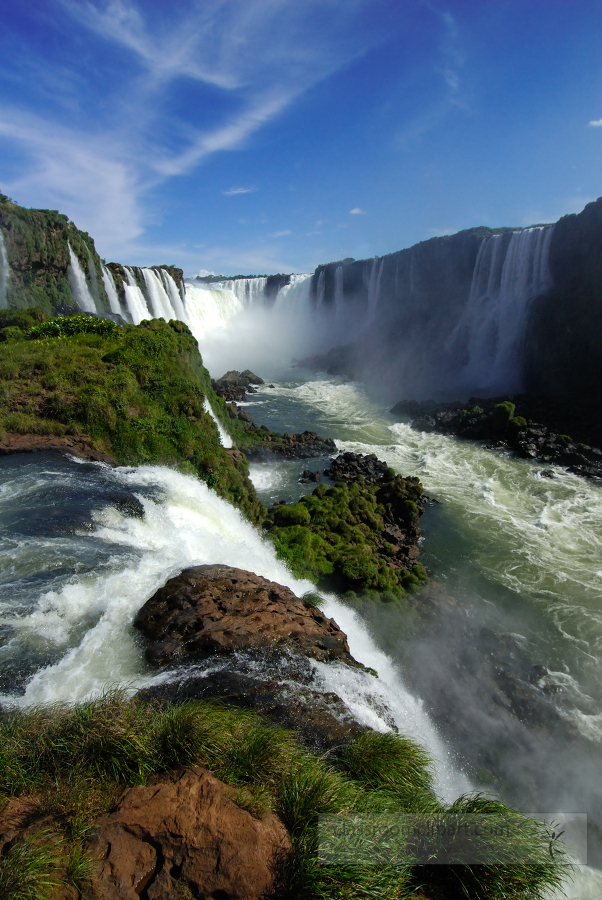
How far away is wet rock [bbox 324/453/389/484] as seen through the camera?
1841 centimetres

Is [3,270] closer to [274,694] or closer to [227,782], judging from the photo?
[274,694]

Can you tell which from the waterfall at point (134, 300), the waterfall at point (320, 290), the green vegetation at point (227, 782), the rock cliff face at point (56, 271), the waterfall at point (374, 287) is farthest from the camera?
the waterfall at point (320, 290)

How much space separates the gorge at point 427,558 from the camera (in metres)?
5.73

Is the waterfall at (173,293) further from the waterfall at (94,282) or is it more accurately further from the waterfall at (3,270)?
the waterfall at (3,270)

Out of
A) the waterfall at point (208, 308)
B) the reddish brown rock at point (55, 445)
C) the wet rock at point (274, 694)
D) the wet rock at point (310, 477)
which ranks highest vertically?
the waterfall at point (208, 308)

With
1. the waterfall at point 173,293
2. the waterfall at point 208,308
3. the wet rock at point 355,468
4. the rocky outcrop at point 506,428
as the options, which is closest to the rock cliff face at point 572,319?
the rocky outcrop at point 506,428

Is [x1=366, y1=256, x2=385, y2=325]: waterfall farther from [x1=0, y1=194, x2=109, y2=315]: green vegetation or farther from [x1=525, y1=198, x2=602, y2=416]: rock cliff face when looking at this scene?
[x1=0, y1=194, x2=109, y2=315]: green vegetation

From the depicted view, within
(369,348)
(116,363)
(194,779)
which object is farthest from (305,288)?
(194,779)

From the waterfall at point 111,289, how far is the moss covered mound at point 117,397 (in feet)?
60.4

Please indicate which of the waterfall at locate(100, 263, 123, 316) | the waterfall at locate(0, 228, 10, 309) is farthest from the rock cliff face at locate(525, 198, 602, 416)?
the waterfall at locate(0, 228, 10, 309)

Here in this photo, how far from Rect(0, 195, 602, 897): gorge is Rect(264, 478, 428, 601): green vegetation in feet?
1.85

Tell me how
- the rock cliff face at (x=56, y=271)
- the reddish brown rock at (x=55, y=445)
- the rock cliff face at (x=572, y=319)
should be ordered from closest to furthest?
the reddish brown rock at (x=55, y=445) → the rock cliff face at (x=572, y=319) → the rock cliff face at (x=56, y=271)

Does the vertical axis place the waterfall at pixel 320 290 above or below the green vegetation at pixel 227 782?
above

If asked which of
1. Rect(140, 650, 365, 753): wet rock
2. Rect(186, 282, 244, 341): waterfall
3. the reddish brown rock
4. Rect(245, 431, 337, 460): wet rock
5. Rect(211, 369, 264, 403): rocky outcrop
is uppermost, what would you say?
Rect(186, 282, 244, 341): waterfall
